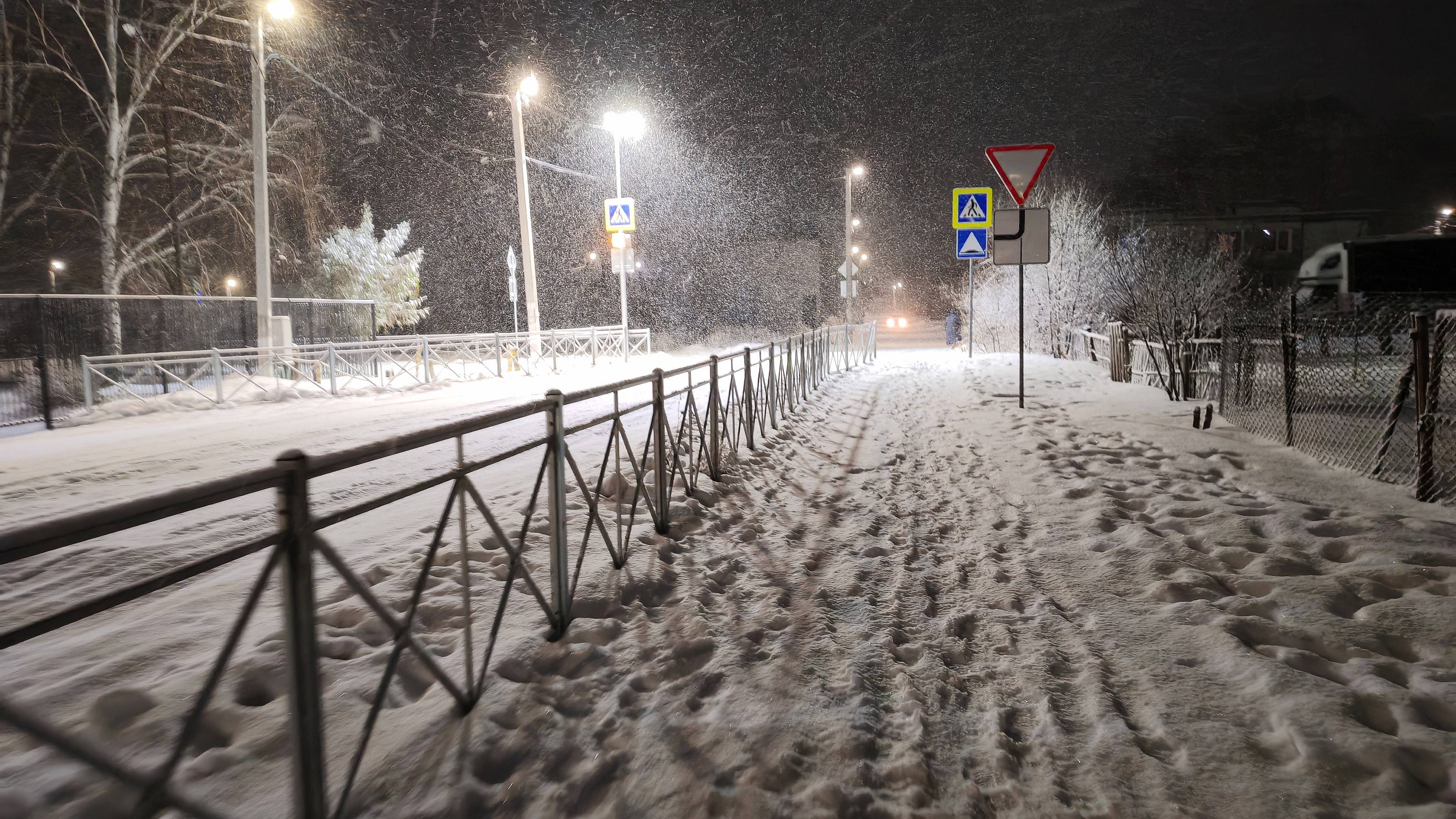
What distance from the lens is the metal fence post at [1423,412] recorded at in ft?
17.0

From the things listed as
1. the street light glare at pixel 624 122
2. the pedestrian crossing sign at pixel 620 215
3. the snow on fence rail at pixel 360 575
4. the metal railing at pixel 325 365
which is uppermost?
the street light glare at pixel 624 122

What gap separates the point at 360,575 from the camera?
4.62 meters

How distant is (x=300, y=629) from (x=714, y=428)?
5198 mm

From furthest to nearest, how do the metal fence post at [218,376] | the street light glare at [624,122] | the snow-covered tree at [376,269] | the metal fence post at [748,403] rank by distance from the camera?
the snow-covered tree at [376,269] < the street light glare at [624,122] < the metal fence post at [218,376] < the metal fence post at [748,403]

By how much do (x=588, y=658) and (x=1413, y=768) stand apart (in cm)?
309

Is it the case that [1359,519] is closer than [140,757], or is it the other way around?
[140,757]

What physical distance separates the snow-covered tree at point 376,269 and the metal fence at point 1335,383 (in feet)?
104

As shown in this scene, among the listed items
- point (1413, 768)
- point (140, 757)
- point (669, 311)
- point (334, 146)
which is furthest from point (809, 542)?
point (669, 311)

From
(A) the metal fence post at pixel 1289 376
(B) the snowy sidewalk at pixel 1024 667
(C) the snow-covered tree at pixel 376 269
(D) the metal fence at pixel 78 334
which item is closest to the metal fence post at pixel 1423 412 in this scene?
(B) the snowy sidewalk at pixel 1024 667

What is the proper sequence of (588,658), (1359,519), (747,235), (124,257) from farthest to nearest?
(747,235), (124,257), (1359,519), (588,658)

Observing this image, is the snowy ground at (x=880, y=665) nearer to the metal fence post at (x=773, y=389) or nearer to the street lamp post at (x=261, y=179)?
the metal fence post at (x=773, y=389)

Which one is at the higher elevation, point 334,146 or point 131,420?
point 334,146

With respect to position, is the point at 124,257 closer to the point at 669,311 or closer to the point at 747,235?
the point at 669,311

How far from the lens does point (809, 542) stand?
5.30 meters
